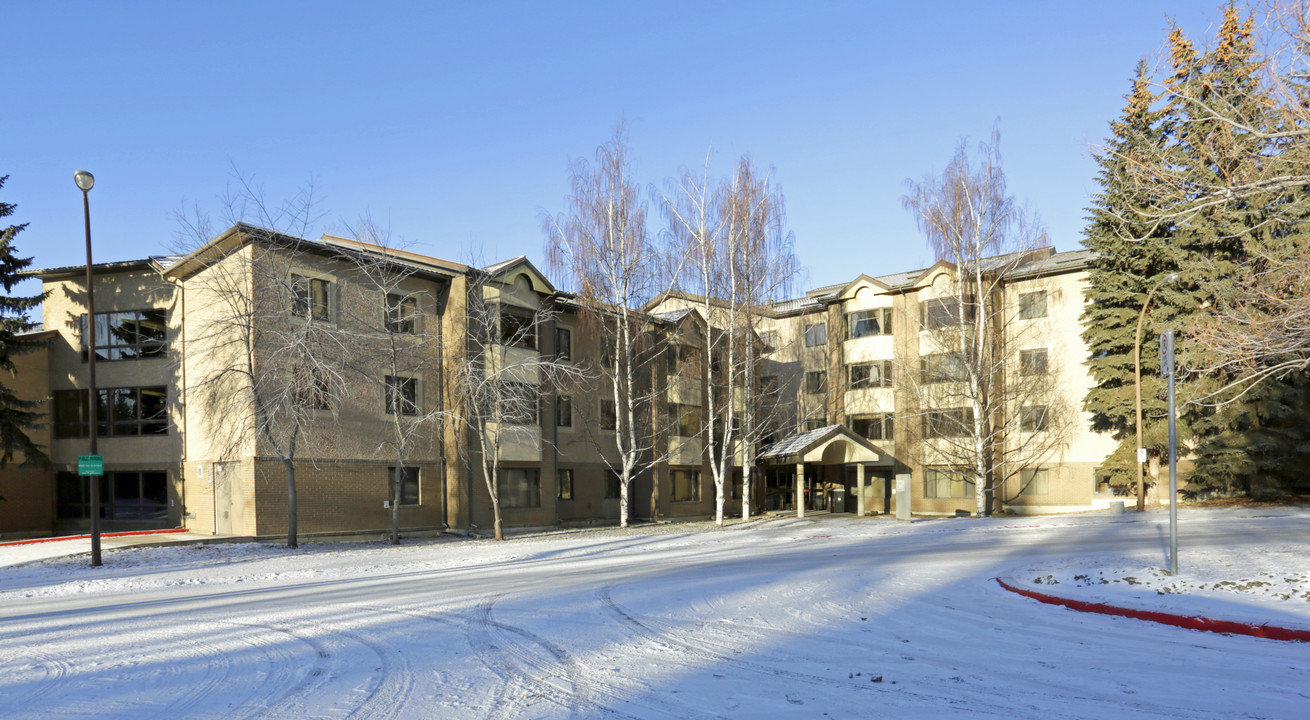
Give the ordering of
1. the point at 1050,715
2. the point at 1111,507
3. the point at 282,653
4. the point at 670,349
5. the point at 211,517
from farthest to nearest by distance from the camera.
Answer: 1. the point at 670,349
2. the point at 1111,507
3. the point at 211,517
4. the point at 282,653
5. the point at 1050,715

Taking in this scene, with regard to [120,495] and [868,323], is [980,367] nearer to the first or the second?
[868,323]

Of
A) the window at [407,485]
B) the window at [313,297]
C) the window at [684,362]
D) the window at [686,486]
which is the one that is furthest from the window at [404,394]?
the window at [686,486]

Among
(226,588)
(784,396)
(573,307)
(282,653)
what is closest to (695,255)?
(573,307)

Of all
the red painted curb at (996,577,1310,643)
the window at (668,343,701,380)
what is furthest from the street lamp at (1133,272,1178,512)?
the red painted curb at (996,577,1310,643)

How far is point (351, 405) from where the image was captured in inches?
1151

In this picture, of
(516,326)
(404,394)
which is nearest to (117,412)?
(404,394)

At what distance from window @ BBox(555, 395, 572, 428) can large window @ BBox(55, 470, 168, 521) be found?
14.0 m

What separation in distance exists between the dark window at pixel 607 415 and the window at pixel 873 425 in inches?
559

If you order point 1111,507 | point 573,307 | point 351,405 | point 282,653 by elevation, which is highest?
point 573,307

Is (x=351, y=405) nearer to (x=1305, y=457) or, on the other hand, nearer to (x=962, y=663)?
(x=962, y=663)

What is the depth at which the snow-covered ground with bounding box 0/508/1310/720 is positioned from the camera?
7203 millimetres

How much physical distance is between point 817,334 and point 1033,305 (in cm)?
1143

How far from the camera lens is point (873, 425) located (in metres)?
47.3

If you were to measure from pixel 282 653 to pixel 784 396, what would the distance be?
42398 mm
